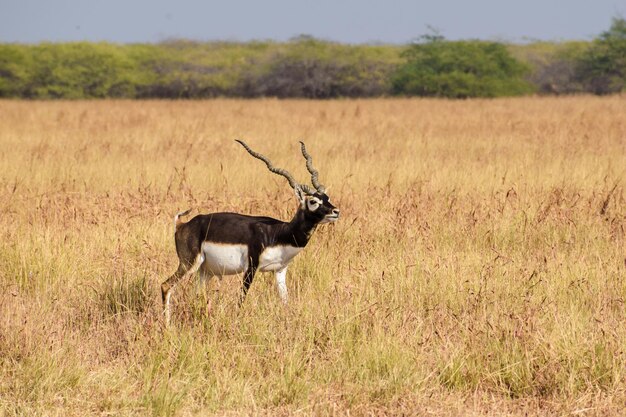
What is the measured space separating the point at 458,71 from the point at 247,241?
41.6 m

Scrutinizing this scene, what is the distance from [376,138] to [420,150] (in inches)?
84.2

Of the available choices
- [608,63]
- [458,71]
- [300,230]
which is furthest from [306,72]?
[300,230]

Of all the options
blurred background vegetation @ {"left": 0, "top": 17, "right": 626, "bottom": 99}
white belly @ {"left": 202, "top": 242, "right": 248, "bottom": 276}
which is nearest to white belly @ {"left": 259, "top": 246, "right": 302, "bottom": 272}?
white belly @ {"left": 202, "top": 242, "right": 248, "bottom": 276}

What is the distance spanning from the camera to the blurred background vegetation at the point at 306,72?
1914 inches

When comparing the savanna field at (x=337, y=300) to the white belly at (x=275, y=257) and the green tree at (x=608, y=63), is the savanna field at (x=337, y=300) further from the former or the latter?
the green tree at (x=608, y=63)

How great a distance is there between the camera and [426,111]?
2414 centimetres

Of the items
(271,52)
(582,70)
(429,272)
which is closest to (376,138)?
(429,272)

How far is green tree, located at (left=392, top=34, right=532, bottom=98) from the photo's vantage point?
147ft

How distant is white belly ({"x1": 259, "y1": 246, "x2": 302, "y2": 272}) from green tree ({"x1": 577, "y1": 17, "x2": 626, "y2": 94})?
4798cm

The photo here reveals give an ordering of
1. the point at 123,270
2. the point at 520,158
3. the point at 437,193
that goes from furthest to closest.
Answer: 1. the point at 520,158
2. the point at 437,193
3. the point at 123,270

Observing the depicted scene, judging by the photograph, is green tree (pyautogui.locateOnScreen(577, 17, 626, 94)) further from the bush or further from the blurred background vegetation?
the bush

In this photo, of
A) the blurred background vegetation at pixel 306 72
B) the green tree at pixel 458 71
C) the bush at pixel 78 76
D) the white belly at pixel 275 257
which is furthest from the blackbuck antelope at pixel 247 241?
the bush at pixel 78 76

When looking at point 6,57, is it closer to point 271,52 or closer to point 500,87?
point 271,52

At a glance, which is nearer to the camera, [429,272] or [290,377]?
[290,377]
